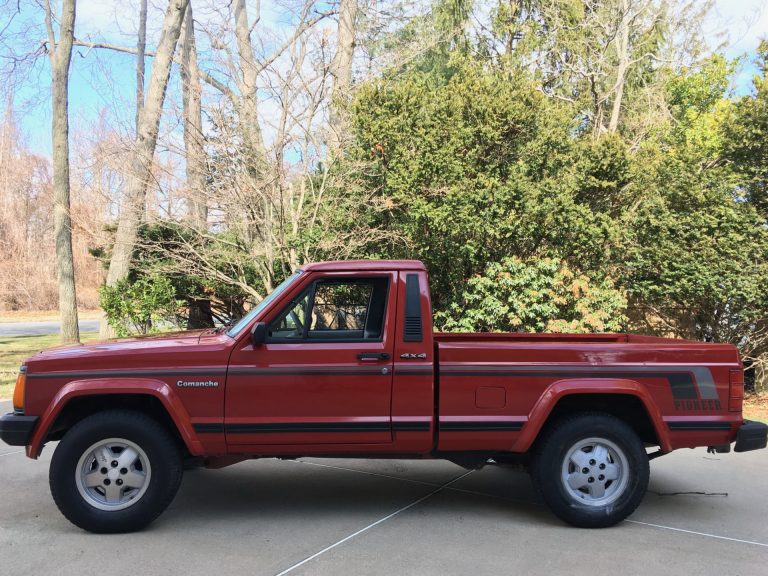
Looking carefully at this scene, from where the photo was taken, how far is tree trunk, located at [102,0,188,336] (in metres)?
11.9

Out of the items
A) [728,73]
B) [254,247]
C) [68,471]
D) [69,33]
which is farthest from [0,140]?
[68,471]

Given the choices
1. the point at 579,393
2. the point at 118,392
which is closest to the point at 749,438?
the point at 579,393

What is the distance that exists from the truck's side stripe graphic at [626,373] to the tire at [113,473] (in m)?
2.09

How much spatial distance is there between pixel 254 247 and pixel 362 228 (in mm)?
2008

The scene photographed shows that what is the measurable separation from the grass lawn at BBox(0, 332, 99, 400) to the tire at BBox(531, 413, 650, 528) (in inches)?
356

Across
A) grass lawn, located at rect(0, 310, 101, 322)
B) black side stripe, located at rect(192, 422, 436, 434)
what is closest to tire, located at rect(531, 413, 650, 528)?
black side stripe, located at rect(192, 422, 436, 434)

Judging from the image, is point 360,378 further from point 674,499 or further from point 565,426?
point 674,499

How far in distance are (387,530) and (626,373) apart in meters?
2.04

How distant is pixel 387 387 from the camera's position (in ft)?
14.9

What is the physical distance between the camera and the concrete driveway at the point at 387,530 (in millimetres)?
3910

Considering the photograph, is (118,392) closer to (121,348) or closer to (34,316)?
(121,348)

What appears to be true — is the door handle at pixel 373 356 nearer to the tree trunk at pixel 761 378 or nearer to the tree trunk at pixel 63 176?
the tree trunk at pixel 761 378

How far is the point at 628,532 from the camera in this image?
4520 mm

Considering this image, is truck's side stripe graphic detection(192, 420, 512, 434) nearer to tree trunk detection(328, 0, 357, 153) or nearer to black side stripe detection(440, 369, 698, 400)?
black side stripe detection(440, 369, 698, 400)
